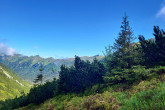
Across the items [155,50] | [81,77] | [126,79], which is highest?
[155,50]

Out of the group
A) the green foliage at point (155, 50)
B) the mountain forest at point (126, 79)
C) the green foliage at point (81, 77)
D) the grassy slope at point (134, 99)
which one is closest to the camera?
the grassy slope at point (134, 99)

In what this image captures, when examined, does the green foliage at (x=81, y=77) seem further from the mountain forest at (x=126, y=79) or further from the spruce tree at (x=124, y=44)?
the spruce tree at (x=124, y=44)

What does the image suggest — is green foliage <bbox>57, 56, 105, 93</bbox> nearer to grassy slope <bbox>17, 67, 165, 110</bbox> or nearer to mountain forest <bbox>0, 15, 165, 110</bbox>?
mountain forest <bbox>0, 15, 165, 110</bbox>

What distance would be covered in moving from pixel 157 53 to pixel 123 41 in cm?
598

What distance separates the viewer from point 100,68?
29.1 meters

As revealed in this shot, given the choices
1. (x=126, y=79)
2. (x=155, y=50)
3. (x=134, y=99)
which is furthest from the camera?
→ (x=155, y=50)

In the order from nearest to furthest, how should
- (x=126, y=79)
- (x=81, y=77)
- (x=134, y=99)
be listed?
(x=134, y=99)
(x=126, y=79)
(x=81, y=77)

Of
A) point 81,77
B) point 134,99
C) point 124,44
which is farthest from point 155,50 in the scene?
point 81,77

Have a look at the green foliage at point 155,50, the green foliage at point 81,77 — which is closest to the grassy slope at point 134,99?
the green foliage at point 155,50

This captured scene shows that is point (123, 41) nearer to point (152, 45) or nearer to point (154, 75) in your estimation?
point (152, 45)

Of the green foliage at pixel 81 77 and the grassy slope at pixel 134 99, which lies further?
the green foliage at pixel 81 77

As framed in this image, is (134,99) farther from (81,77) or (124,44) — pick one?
(81,77)

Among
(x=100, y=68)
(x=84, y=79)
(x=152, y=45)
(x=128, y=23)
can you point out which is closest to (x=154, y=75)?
(x=152, y=45)

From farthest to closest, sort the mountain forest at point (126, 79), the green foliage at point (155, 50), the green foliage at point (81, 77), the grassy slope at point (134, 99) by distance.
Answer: the green foliage at point (81, 77)
the green foliage at point (155, 50)
the mountain forest at point (126, 79)
the grassy slope at point (134, 99)
